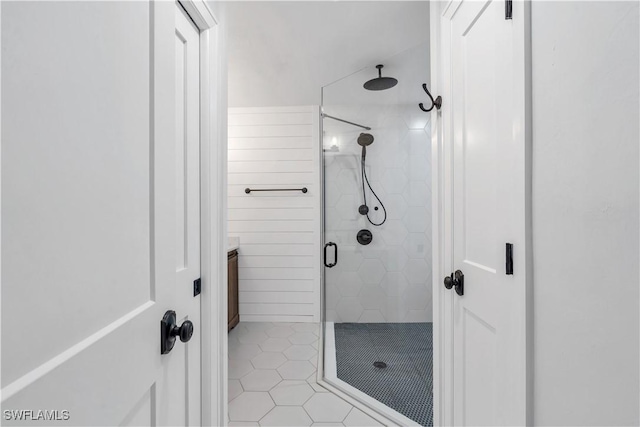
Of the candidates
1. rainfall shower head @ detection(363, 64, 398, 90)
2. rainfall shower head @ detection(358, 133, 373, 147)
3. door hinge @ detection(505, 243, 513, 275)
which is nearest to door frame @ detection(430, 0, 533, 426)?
door hinge @ detection(505, 243, 513, 275)

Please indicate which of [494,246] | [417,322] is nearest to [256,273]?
[417,322]

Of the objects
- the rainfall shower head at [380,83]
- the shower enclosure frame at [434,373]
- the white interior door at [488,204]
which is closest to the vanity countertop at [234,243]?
the shower enclosure frame at [434,373]

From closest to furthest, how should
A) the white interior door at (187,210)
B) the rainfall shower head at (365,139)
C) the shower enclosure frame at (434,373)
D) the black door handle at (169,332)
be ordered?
the black door handle at (169,332)
the white interior door at (187,210)
the shower enclosure frame at (434,373)
the rainfall shower head at (365,139)

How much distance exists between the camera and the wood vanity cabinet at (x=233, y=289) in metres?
2.60

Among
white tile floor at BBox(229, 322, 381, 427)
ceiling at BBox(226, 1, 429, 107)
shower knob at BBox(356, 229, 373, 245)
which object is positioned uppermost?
ceiling at BBox(226, 1, 429, 107)

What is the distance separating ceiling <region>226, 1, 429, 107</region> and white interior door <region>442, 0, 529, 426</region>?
578 millimetres

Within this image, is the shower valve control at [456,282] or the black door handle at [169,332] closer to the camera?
the black door handle at [169,332]

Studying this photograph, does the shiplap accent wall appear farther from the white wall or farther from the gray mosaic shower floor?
the white wall

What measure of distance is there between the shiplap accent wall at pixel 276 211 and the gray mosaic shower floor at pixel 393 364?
927 millimetres

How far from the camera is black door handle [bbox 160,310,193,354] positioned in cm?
66

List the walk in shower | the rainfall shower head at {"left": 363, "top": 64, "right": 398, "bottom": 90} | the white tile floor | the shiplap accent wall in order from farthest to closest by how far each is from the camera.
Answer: the shiplap accent wall → the rainfall shower head at {"left": 363, "top": 64, "right": 398, "bottom": 90} → the walk in shower → the white tile floor

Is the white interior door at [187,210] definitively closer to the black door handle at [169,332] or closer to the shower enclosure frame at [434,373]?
the black door handle at [169,332]

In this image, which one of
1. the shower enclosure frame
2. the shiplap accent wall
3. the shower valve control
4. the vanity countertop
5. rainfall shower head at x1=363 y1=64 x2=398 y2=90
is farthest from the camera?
the shiplap accent wall

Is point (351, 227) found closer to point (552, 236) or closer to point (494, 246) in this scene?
point (494, 246)
